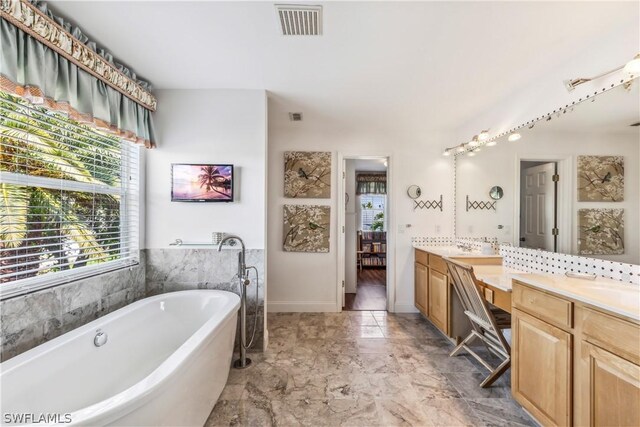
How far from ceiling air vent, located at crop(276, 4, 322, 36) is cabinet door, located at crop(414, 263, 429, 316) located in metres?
2.57

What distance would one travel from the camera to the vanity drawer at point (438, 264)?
247cm

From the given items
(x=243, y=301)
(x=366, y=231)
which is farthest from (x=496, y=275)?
(x=366, y=231)

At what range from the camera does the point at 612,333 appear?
1.04 m

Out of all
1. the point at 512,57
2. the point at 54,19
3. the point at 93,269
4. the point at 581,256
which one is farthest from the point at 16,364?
the point at 512,57

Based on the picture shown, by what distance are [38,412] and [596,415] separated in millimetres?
2531

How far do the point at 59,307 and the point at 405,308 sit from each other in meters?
3.26

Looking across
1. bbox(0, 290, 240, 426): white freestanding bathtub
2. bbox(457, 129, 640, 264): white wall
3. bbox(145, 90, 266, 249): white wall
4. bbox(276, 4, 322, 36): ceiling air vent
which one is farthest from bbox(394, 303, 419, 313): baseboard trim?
bbox(276, 4, 322, 36): ceiling air vent

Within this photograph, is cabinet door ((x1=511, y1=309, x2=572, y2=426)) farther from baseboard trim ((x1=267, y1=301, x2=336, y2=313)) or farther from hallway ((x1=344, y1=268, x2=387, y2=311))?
baseboard trim ((x1=267, y1=301, x2=336, y2=313))

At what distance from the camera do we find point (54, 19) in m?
1.42

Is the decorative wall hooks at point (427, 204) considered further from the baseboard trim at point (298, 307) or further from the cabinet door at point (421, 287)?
the baseboard trim at point (298, 307)

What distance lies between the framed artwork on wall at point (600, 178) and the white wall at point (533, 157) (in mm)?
31

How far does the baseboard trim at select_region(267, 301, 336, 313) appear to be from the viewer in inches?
125

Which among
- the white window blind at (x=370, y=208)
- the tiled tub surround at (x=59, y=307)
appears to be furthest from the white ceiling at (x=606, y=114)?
the white window blind at (x=370, y=208)

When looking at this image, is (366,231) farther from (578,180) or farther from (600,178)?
(600,178)
